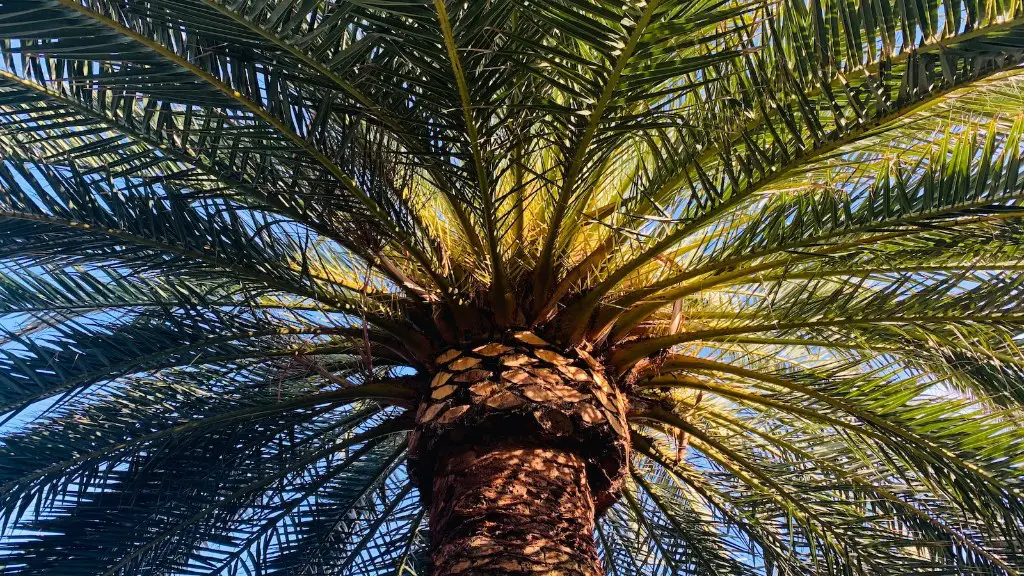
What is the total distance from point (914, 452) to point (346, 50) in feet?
9.19

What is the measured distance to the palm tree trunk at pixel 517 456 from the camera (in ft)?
9.95

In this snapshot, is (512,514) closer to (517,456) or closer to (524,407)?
(517,456)

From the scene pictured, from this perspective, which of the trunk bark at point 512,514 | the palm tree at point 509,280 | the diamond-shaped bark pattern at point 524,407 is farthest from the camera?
the diamond-shaped bark pattern at point 524,407

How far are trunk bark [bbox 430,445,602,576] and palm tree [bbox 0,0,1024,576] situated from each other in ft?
0.04

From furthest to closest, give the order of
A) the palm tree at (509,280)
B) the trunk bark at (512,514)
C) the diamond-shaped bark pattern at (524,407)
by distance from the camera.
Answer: the diamond-shaped bark pattern at (524,407) → the trunk bark at (512,514) → the palm tree at (509,280)

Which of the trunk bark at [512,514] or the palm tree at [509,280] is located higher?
the palm tree at [509,280]

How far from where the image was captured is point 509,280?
3.87m

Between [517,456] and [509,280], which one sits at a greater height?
[509,280]

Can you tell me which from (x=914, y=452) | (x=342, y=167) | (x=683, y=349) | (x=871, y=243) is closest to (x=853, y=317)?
(x=871, y=243)

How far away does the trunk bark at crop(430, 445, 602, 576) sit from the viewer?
2.97 meters

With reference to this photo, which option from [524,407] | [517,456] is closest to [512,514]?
[517,456]

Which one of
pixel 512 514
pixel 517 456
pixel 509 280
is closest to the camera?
pixel 512 514

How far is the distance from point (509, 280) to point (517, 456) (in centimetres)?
87

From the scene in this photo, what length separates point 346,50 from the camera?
2.66 meters
